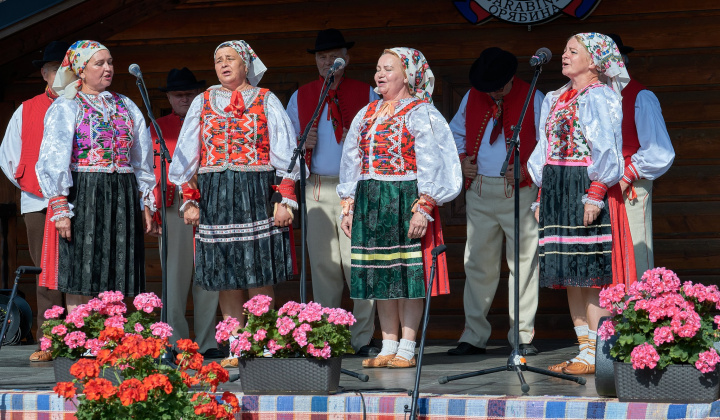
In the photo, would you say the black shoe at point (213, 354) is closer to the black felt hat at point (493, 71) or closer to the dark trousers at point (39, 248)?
the dark trousers at point (39, 248)

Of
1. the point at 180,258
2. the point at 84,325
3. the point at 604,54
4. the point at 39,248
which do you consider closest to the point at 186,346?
the point at 84,325

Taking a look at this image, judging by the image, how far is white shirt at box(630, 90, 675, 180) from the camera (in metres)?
5.73

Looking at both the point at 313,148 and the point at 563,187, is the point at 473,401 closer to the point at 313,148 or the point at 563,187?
the point at 563,187

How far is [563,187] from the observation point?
5297 millimetres

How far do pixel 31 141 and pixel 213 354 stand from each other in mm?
1662

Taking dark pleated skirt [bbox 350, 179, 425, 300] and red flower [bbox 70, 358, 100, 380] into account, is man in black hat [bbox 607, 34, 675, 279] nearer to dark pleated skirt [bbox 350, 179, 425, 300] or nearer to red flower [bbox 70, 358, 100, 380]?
dark pleated skirt [bbox 350, 179, 425, 300]

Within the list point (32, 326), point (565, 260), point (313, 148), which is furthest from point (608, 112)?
point (32, 326)

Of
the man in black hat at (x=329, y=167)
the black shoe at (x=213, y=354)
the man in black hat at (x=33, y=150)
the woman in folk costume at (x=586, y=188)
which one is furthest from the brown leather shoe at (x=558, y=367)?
the man in black hat at (x=33, y=150)

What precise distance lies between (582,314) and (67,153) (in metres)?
2.65

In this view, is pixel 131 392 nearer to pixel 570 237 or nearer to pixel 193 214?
pixel 193 214

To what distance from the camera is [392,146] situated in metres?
5.58

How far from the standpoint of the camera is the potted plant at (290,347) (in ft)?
15.3

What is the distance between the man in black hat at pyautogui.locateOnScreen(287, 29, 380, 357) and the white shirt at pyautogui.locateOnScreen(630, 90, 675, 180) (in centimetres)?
158

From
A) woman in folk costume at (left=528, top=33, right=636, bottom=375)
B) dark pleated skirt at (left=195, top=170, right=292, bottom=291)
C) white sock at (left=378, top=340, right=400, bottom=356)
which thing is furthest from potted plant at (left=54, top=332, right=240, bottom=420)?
woman in folk costume at (left=528, top=33, right=636, bottom=375)
